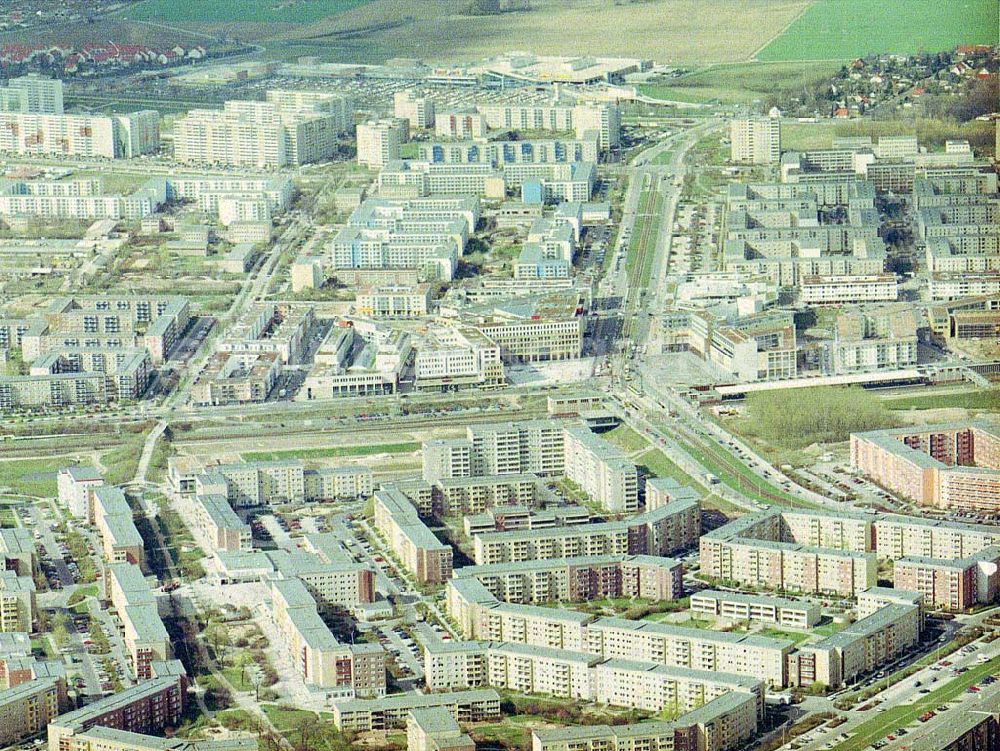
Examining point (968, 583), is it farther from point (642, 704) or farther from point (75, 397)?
point (75, 397)

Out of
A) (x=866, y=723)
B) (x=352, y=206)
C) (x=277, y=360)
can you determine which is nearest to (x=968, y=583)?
(x=866, y=723)

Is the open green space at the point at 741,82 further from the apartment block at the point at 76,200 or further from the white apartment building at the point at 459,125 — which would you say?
the apartment block at the point at 76,200

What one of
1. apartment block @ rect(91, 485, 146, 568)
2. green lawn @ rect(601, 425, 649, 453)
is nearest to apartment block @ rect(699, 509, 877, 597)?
green lawn @ rect(601, 425, 649, 453)

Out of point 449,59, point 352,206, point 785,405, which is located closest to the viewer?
point 785,405

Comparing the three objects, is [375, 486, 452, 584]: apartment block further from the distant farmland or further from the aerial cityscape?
the distant farmland

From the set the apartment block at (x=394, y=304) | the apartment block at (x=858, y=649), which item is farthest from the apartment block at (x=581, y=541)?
the apartment block at (x=394, y=304)

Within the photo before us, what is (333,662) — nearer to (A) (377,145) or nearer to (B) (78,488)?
(B) (78,488)

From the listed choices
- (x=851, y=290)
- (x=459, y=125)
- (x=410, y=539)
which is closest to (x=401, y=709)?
(x=410, y=539)
